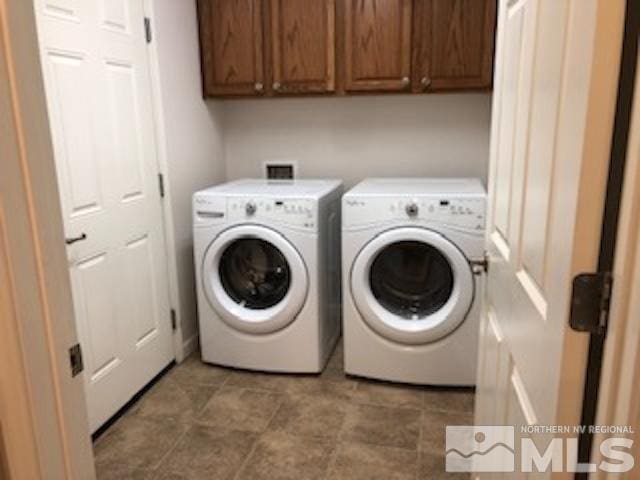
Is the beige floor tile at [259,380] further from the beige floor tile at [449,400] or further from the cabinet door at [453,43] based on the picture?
the cabinet door at [453,43]

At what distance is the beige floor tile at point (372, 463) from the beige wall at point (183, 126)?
4.02 ft

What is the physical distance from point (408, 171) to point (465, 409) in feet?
4.62

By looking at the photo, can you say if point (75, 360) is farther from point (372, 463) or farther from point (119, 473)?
point (372, 463)

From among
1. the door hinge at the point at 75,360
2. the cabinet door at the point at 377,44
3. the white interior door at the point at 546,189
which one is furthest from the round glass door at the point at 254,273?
the door hinge at the point at 75,360

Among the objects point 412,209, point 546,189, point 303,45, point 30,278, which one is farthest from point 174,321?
point 546,189

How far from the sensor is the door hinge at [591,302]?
678 millimetres

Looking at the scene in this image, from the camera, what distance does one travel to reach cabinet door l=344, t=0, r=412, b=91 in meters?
2.56

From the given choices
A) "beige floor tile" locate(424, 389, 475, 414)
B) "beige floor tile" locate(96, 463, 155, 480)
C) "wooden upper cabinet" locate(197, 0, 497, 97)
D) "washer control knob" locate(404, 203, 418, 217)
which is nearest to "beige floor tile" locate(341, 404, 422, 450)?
"beige floor tile" locate(424, 389, 475, 414)

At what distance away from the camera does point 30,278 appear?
75 cm

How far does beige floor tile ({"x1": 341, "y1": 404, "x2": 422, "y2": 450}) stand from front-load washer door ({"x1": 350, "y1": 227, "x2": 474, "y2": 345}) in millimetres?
339

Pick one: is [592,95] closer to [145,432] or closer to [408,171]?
[145,432]

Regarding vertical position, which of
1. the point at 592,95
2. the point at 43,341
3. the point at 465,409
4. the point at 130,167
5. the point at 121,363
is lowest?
the point at 465,409

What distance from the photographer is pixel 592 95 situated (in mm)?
630

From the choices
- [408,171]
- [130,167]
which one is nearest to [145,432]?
[130,167]
